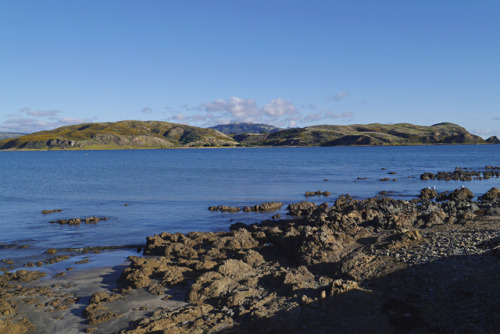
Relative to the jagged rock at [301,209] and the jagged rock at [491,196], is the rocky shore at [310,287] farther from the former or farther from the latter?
the jagged rock at [491,196]

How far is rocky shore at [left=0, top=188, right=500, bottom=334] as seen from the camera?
476 inches

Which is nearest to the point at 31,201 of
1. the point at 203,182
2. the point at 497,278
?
the point at 203,182

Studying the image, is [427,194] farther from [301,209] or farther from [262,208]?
[262,208]

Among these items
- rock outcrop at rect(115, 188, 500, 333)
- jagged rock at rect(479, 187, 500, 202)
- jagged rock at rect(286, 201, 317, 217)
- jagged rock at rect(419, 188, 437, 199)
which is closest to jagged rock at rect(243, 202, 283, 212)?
jagged rock at rect(286, 201, 317, 217)

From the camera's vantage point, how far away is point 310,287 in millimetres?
14602

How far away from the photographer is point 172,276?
655 inches

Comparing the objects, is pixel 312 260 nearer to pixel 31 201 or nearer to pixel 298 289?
pixel 298 289

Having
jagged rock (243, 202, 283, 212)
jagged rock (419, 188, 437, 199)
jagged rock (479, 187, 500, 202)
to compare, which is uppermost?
jagged rock (479, 187, 500, 202)

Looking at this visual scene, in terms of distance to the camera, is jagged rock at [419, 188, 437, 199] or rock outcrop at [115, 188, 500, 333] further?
jagged rock at [419, 188, 437, 199]

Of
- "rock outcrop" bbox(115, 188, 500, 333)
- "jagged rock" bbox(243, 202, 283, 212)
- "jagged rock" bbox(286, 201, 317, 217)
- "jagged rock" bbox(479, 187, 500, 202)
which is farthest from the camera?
"jagged rock" bbox(479, 187, 500, 202)

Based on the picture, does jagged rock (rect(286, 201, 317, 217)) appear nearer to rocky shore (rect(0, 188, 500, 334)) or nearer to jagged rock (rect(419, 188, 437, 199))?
rocky shore (rect(0, 188, 500, 334))

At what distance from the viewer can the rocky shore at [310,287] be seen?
1208cm

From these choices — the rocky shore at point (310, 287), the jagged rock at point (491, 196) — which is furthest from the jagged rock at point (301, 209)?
the jagged rock at point (491, 196)

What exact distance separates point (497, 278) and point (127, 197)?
39.8 m
